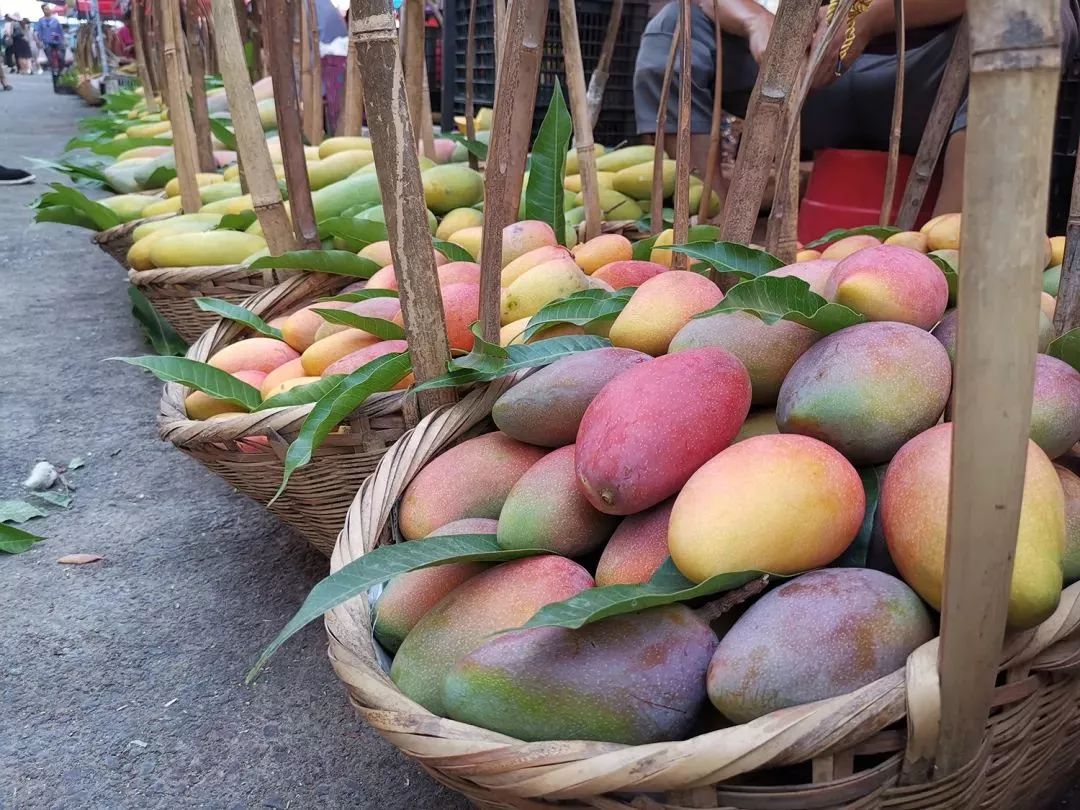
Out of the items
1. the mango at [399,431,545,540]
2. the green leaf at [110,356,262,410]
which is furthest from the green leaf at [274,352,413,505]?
the green leaf at [110,356,262,410]

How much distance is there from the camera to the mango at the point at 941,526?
51 centimetres

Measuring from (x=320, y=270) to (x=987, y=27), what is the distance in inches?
49.4

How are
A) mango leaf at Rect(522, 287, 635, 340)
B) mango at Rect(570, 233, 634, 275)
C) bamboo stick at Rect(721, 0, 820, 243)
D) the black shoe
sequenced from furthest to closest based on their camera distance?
the black shoe, mango at Rect(570, 233, 634, 275), mango leaf at Rect(522, 287, 635, 340), bamboo stick at Rect(721, 0, 820, 243)

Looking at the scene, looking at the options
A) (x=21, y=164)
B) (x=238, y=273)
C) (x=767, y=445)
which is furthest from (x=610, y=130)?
(x=21, y=164)

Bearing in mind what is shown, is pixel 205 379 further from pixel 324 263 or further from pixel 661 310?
pixel 661 310

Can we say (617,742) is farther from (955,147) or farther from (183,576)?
(955,147)

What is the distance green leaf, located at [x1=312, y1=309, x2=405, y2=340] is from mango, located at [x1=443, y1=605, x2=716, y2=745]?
626 mm

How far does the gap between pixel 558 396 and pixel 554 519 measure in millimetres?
148

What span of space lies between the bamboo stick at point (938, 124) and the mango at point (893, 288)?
0.59m

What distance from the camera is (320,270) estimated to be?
4.91ft

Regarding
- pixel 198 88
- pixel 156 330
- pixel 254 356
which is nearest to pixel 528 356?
pixel 254 356

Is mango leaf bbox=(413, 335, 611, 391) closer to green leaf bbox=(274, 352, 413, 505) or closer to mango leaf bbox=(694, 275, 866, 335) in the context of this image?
green leaf bbox=(274, 352, 413, 505)

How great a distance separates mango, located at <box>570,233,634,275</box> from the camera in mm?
1343

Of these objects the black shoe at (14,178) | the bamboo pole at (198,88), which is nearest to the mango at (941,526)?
the bamboo pole at (198,88)
